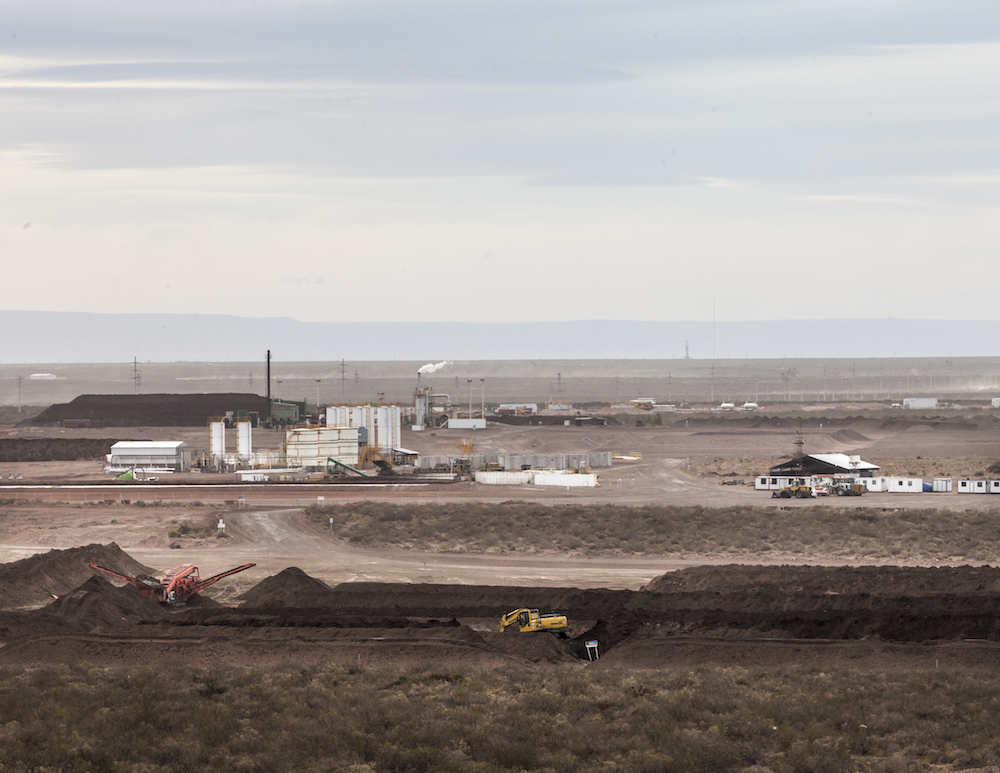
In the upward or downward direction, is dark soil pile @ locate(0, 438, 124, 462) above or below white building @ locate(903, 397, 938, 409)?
below

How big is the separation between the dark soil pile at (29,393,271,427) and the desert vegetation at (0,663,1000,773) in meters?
118

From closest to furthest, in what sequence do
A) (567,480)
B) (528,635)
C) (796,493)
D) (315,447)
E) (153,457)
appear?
(528,635), (796,493), (567,480), (315,447), (153,457)

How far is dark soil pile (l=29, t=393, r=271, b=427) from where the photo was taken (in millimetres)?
142375

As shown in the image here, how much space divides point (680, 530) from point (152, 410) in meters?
112

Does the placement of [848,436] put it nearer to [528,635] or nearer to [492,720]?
[528,635]

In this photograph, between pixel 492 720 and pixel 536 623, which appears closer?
pixel 492 720

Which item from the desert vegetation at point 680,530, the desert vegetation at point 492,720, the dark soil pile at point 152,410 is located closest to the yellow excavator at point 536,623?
the desert vegetation at point 492,720

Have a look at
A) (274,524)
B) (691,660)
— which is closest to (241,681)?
(691,660)

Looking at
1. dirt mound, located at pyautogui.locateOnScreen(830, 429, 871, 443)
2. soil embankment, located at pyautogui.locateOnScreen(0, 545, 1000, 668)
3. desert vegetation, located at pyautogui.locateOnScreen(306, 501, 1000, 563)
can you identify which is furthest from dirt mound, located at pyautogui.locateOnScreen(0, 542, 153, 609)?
dirt mound, located at pyautogui.locateOnScreen(830, 429, 871, 443)

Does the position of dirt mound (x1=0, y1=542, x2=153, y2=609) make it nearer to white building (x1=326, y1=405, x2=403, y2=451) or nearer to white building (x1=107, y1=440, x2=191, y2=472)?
white building (x1=107, y1=440, x2=191, y2=472)

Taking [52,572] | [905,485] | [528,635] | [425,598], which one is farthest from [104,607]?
[905,485]

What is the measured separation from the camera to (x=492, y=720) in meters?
19.9

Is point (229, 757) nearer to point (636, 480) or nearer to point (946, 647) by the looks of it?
point (946, 647)

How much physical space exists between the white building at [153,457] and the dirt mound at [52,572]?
4623 centimetres
